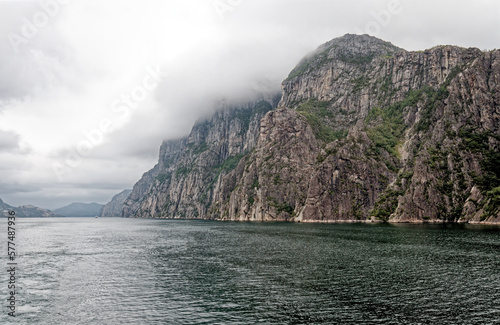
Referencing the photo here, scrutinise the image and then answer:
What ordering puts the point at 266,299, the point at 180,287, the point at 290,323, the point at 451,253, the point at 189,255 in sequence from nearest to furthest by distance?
the point at 290,323, the point at 266,299, the point at 180,287, the point at 451,253, the point at 189,255

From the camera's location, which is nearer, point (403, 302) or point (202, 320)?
point (202, 320)

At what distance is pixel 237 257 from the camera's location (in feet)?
273

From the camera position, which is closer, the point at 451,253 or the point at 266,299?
the point at 266,299

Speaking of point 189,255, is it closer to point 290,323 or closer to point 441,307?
point 290,323

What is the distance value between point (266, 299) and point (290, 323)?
32.1 feet

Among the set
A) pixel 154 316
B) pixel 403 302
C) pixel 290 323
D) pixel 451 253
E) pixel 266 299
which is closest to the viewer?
pixel 290 323

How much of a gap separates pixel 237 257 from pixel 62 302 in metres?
43.6

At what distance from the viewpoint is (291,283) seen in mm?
53969

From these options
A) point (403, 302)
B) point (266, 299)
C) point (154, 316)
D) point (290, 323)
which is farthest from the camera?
point (266, 299)

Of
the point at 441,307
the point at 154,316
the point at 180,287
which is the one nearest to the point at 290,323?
the point at 154,316

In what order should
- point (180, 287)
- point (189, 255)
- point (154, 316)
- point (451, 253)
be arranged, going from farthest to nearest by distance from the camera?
point (189, 255), point (451, 253), point (180, 287), point (154, 316)

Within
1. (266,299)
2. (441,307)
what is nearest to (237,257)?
(266,299)

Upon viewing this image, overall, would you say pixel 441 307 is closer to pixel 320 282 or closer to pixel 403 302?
pixel 403 302

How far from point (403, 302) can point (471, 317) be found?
770cm
